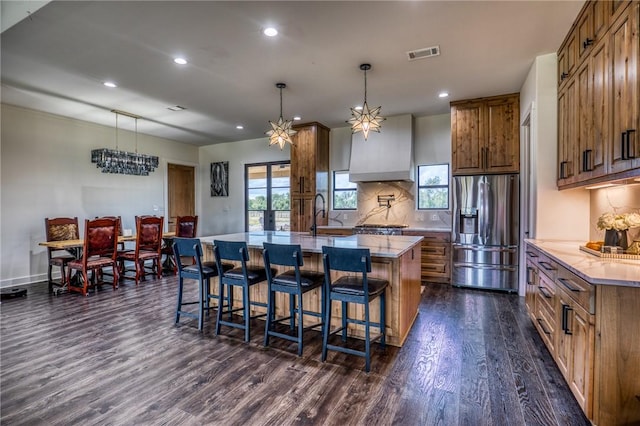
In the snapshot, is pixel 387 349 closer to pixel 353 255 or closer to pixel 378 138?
pixel 353 255

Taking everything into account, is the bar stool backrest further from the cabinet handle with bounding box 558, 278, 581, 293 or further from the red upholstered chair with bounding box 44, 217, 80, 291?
the red upholstered chair with bounding box 44, 217, 80, 291

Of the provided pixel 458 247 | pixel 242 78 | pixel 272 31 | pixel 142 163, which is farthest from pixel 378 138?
pixel 142 163

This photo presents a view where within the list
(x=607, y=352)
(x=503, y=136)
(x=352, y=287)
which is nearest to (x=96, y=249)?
(x=352, y=287)

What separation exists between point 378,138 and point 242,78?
9.09ft

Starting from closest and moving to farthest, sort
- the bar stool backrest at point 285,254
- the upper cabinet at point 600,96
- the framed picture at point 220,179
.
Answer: the upper cabinet at point 600,96, the bar stool backrest at point 285,254, the framed picture at point 220,179

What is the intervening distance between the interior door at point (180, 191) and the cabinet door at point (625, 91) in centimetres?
803

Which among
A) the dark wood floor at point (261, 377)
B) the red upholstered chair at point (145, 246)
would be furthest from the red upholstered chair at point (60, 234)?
the dark wood floor at point (261, 377)

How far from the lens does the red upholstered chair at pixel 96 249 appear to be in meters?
4.60

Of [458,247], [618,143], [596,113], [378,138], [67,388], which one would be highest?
[378,138]

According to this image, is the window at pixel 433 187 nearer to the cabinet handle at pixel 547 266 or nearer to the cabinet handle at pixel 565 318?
the cabinet handle at pixel 547 266

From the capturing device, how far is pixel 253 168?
7.87 m

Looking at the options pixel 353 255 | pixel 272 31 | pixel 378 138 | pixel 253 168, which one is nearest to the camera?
pixel 353 255

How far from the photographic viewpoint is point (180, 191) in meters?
8.25

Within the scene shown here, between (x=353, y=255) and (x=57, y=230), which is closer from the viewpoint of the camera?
(x=353, y=255)
